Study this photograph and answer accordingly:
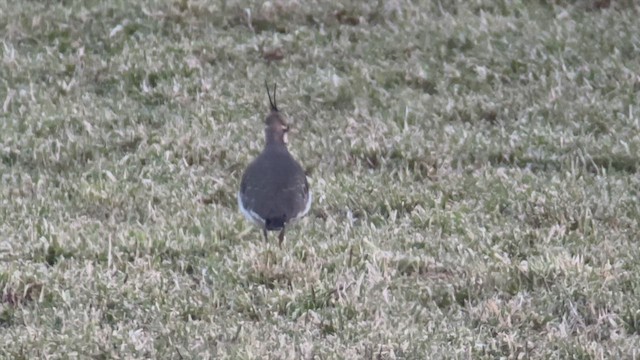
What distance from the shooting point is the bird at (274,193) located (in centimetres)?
919

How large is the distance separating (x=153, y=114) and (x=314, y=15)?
3999 millimetres

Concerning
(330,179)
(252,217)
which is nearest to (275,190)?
(252,217)

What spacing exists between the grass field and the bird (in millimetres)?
230

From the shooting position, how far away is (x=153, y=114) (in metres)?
13.5

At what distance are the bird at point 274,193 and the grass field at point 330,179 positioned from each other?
23cm

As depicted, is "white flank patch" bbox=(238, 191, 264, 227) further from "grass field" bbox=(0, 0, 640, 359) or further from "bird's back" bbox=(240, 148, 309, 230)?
"grass field" bbox=(0, 0, 640, 359)

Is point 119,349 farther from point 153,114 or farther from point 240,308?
point 153,114

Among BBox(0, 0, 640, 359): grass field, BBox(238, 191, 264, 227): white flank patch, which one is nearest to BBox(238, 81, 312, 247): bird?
BBox(238, 191, 264, 227): white flank patch

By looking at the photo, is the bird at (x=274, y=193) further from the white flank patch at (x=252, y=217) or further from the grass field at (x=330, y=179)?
the grass field at (x=330, y=179)

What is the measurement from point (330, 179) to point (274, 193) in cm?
219

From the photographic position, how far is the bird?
9188 mm

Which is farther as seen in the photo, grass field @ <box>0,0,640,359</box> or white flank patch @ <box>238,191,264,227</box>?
white flank patch @ <box>238,191,264,227</box>

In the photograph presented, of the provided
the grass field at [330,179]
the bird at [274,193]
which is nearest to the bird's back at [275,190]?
the bird at [274,193]

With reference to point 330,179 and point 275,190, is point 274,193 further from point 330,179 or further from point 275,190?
point 330,179
